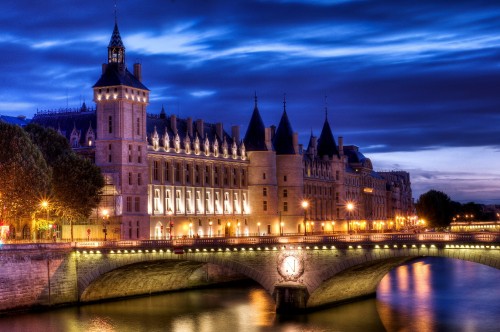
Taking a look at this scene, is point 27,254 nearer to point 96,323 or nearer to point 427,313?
point 96,323

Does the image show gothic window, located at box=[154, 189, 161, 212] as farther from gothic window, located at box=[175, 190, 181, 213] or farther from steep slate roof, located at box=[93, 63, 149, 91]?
steep slate roof, located at box=[93, 63, 149, 91]

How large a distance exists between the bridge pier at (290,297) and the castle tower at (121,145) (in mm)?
39331

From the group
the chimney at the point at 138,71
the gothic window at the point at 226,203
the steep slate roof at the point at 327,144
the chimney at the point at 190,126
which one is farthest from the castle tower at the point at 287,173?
the chimney at the point at 138,71

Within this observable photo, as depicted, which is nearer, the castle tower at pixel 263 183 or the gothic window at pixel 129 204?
the gothic window at pixel 129 204

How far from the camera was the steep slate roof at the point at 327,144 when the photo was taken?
18475 cm

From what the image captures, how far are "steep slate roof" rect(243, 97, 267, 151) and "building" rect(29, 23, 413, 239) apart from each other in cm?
18

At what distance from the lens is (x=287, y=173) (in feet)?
502

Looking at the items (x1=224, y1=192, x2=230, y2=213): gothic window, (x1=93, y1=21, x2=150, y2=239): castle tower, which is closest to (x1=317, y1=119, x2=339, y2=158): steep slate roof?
(x1=224, y1=192, x2=230, y2=213): gothic window

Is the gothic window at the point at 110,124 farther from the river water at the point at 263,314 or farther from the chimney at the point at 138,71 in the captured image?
the river water at the point at 263,314

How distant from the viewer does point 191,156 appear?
438 ft

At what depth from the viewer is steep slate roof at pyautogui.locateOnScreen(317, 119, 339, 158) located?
184750mm

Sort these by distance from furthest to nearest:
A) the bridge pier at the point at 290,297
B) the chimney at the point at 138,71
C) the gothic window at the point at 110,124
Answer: the chimney at the point at 138,71 → the gothic window at the point at 110,124 → the bridge pier at the point at 290,297

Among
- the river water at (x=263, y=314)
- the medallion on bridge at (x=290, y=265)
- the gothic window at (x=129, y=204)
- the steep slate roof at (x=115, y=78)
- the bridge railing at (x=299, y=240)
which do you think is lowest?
the river water at (x=263, y=314)

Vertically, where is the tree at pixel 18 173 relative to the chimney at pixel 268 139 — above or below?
below
